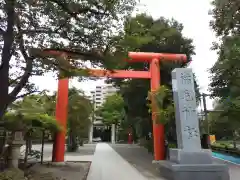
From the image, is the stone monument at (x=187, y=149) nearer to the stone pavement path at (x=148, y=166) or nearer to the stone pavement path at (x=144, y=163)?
the stone pavement path at (x=144, y=163)

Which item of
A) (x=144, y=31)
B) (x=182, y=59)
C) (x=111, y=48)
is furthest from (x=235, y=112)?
(x=111, y=48)

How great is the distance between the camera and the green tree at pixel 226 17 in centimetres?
883

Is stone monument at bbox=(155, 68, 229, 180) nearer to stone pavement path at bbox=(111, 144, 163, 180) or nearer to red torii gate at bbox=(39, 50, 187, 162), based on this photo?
stone pavement path at bbox=(111, 144, 163, 180)

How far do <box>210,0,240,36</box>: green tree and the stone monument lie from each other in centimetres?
237

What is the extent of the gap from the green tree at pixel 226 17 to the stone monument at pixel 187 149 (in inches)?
93.4

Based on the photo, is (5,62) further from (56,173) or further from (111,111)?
(111,111)

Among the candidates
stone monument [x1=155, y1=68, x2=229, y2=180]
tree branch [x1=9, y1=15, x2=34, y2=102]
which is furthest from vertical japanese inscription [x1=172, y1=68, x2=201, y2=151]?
tree branch [x1=9, y1=15, x2=34, y2=102]

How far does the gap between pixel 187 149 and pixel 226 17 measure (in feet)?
16.1

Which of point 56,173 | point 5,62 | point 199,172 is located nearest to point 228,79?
point 199,172

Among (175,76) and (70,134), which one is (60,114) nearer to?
(175,76)

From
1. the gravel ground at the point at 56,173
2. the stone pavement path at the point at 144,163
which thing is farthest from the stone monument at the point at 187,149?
the gravel ground at the point at 56,173

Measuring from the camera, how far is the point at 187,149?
319 inches

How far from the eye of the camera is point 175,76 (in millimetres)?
9281

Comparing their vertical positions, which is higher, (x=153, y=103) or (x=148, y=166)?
(x=153, y=103)
